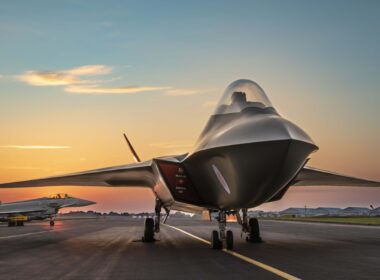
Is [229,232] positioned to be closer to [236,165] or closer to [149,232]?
[236,165]

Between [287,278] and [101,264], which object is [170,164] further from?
[287,278]

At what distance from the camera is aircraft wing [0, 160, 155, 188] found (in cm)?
1561

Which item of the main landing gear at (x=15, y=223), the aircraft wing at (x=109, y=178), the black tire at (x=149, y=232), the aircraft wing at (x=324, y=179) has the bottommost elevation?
the black tire at (x=149, y=232)

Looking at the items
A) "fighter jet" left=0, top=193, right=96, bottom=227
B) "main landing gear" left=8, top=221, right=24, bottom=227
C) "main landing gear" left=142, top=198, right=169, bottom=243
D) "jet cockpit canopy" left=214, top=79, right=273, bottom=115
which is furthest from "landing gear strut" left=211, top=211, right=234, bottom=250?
"main landing gear" left=8, top=221, right=24, bottom=227

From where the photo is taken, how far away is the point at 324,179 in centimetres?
1708

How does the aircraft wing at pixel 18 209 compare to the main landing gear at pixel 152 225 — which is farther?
the aircraft wing at pixel 18 209

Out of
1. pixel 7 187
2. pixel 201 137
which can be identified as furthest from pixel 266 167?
pixel 7 187

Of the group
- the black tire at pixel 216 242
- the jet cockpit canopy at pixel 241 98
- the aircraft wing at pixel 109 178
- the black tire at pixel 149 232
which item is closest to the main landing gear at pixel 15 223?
the aircraft wing at pixel 109 178

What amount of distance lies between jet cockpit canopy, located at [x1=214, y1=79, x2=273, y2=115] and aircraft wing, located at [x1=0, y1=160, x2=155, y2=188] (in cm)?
365

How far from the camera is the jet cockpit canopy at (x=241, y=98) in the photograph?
11.8 meters

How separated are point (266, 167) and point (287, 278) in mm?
2723

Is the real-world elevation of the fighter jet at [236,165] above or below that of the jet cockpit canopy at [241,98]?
below

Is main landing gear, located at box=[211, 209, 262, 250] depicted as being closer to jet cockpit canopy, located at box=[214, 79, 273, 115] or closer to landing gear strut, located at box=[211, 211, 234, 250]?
landing gear strut, located at box=[211, 211, 234, 250]

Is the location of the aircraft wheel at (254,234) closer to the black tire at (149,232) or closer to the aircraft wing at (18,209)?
the black tire at (149,232)
